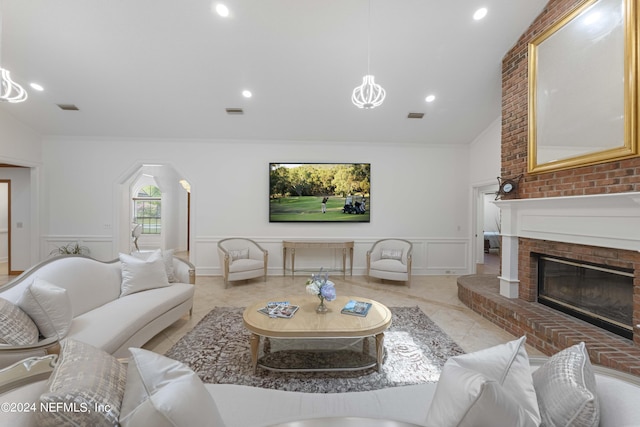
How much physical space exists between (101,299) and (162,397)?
2520mm

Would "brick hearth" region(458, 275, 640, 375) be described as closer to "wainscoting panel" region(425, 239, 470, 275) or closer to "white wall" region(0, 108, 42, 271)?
"wainscoting panel" region(425, 239, 470, 275)

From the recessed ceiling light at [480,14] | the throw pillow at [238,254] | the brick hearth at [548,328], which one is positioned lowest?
the brick hearth at [548,328]

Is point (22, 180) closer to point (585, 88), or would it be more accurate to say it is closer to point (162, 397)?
point (162, 397)

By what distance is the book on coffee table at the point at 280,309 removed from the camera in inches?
93.9

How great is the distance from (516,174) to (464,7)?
205 centimetres

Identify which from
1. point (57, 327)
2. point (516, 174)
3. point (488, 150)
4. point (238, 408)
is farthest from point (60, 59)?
point (488, 150)

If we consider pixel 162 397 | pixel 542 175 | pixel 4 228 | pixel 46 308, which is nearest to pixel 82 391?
pixel 162 397

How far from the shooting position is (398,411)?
128 centimetres

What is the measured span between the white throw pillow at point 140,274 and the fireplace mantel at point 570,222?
13.8 ft

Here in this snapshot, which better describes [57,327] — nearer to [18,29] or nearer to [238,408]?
[238,408]

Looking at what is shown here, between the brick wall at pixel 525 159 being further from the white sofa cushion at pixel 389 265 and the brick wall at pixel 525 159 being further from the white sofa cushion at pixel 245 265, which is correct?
the white sofa cushion at pixel 245 265

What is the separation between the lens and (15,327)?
64.7 inches

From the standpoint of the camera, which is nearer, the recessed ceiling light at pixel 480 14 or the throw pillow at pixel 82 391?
the throw pillow at pixel 82 391

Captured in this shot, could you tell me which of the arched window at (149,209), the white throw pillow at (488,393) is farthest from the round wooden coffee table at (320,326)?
the arched window at (149,209)
